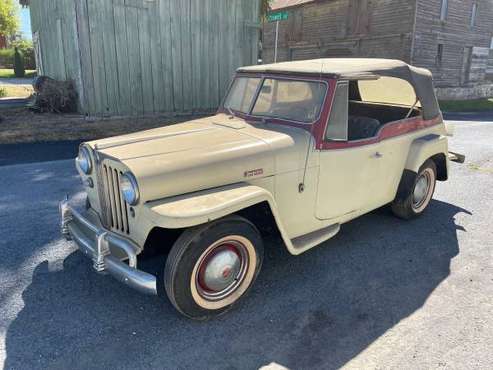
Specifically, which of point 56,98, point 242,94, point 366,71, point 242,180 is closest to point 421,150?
point 366,71

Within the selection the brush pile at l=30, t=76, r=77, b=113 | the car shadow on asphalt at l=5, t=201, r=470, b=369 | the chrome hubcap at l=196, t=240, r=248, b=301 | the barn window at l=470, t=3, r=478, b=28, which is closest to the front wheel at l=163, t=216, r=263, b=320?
the chrome hubcap at l=196, t=240, r=248, b=301

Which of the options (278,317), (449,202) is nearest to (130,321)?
(278,317)

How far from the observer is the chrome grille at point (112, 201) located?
2943 mm

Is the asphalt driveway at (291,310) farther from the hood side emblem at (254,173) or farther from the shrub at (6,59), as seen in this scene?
the shrub at (6,59)

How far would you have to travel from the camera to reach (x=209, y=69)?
11.7 m

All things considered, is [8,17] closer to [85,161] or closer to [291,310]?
[85,161]

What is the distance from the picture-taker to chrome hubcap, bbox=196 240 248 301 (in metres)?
2.86

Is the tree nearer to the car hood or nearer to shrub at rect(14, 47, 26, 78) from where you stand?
shrub at rect(14, 47, 26, 78)

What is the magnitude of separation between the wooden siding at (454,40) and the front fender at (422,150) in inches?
673

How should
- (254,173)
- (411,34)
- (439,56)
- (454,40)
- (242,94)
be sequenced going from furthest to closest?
(454,40), (439,56), (411,34), (242,94), (254,173)

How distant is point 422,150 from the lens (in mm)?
4387

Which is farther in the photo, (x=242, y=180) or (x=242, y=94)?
(x=242, y=94)

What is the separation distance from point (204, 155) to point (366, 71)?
6.19ft

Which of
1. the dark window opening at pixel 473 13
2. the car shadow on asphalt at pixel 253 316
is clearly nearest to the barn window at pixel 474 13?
the dark window opening at pixel 473 13
